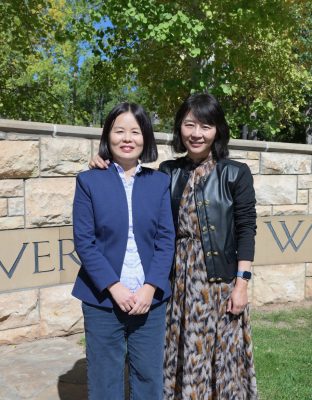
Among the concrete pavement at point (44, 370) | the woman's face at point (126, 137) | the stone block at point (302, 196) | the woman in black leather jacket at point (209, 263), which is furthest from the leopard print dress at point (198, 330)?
the stone block at point (302, 196)

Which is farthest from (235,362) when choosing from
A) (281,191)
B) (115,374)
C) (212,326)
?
(281,191)

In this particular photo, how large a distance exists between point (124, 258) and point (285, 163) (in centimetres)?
330

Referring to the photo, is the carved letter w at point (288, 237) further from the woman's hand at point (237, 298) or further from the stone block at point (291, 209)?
the woman's hand at point (237, 298)

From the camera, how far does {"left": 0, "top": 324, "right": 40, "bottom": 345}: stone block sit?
12.9ft

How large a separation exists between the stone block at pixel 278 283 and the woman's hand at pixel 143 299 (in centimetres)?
306

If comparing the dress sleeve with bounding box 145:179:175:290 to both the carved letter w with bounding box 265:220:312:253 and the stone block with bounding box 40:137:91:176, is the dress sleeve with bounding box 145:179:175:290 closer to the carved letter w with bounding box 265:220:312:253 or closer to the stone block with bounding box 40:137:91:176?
the stone block with bounding box 40:137:91:176

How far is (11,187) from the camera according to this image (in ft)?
12.8

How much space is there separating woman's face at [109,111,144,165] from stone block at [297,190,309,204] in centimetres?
332

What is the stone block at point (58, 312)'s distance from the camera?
4082 mm

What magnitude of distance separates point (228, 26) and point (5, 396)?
766cm

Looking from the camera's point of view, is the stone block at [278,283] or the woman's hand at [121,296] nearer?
the woman's hand at [121,296]

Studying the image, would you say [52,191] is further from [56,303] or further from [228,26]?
[228,26]

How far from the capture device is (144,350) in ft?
7.16

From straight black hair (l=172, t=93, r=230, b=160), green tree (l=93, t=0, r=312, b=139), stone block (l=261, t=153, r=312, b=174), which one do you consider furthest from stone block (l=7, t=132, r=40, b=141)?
green tree (l=93, t=0, r=312, b=139)
